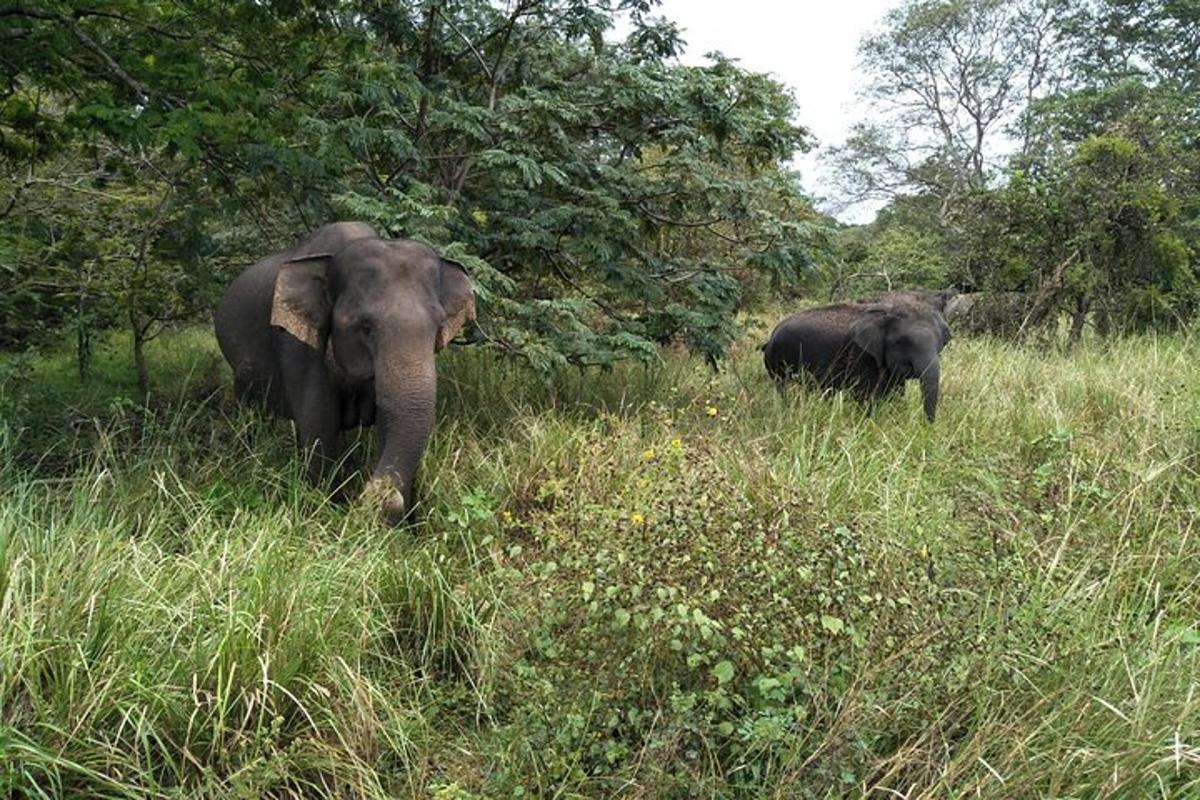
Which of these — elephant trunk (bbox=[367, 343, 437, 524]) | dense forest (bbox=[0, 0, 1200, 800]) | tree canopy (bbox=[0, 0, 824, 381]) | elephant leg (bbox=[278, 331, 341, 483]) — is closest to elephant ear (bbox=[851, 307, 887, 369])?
dense forest (bbox=[0, 0, 1200, 800])

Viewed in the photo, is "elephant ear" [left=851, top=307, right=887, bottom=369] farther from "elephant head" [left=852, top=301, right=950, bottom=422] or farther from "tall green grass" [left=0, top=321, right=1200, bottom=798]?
"tall green grass" [left=0, top=321, right=1200, bottom=798]

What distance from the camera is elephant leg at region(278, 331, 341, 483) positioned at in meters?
4.87

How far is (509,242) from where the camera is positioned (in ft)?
20.3

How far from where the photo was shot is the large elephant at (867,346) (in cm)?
713

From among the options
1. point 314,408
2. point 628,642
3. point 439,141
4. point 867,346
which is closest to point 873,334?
point 867,346

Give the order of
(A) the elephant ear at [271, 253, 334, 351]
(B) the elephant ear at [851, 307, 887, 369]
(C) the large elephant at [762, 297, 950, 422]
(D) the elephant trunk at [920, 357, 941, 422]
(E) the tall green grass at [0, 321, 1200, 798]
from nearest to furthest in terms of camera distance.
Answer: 1. (E) the tall green grass at [0, 321, 1200, 798]
2. (A) the elephant ear at [271, 253, 334, 351]
3. (D) the elephant trunk at [920, 357, 941, 422]
4. (C) the large elephant at [762, 297, 950, 422]
5. (B) the elephant ear at [851, 307, 887, 369]

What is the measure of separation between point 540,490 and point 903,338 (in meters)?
4.27

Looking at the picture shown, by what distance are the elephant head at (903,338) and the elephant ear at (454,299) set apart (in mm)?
3711

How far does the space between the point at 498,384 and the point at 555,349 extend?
1210mm

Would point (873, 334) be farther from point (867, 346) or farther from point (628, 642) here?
point (628, 642)

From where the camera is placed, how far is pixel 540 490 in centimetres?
420

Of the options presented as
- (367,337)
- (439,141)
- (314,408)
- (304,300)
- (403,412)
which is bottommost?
(314,408)

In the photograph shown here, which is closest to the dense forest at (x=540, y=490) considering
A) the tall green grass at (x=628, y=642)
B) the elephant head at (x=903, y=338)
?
the tall green grass at (x=628, y=642)

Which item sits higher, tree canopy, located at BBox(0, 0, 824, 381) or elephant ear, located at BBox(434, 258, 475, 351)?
tree canopy, located at BBox(0, 0, 824, 381)
